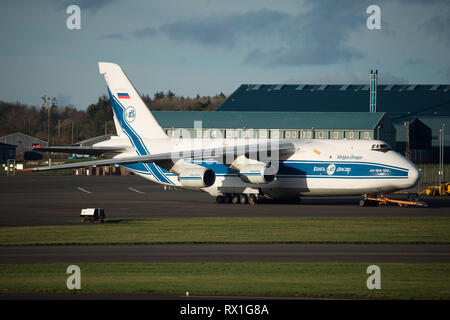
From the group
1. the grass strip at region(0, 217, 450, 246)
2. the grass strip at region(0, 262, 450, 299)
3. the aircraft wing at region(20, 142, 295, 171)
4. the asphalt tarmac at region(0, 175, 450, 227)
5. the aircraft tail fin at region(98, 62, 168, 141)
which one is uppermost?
the aircraft tail fin at region(98, 62, 168, 141)

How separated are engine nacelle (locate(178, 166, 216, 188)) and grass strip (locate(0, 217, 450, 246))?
8127mm

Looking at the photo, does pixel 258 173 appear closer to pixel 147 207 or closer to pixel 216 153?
pixel 216 153

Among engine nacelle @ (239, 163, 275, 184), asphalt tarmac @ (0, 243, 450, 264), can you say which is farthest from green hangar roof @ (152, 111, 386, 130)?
asphalt tarmac @ (0, 243, 450, 264)

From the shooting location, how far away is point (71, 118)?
527ft

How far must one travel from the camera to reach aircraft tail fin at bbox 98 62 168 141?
4425cm

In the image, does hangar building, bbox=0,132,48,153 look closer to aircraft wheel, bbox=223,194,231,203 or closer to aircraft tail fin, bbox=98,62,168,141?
aircraft tail fin, bbox=98,62,168,141

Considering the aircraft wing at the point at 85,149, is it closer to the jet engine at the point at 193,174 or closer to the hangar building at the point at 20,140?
the jet engine at the point at 193,174

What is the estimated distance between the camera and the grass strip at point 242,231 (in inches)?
997

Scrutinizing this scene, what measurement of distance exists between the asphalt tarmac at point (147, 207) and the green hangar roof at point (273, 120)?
30.6 meters

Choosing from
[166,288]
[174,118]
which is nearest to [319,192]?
[166,288]

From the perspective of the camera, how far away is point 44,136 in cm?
13588

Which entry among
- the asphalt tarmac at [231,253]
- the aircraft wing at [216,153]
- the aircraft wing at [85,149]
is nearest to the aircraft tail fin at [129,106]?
the aircraft wing at [85,149]

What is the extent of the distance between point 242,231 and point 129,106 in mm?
18975
